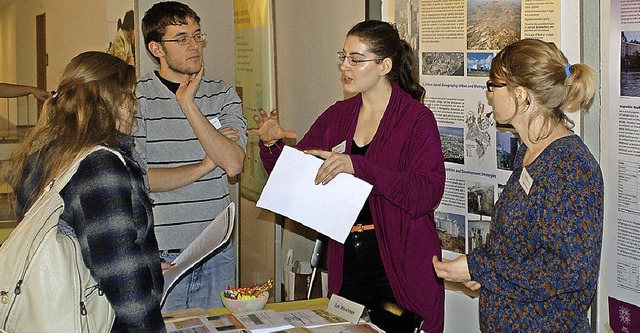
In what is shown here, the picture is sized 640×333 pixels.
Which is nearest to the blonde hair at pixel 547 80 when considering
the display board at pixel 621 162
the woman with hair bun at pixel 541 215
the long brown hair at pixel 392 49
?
the woman with hair bun at pixel 541 215

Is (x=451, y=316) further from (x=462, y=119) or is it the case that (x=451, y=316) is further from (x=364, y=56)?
(x=364, y=56)

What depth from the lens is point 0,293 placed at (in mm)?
1914

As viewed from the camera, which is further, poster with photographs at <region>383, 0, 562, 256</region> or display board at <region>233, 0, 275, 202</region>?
display board at <region>233, 0, 275, 202</region>

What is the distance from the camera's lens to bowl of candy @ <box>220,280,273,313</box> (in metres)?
2.73

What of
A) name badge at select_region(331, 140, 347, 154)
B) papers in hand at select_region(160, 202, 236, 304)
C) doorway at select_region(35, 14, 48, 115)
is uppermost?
doorway at select_region(35, 14, 48, 115)

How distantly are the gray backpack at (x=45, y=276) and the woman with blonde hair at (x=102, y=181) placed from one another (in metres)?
0.03

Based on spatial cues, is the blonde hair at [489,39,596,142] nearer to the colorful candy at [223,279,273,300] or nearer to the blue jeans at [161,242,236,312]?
the colorful candy at [223,279,273,300]

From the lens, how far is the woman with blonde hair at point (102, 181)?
190 cm

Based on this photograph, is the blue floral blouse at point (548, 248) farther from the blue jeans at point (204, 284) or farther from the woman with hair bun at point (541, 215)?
the blue jeans at point (204, 284)

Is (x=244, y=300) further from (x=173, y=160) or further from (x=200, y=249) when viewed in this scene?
(x=173, y=160)

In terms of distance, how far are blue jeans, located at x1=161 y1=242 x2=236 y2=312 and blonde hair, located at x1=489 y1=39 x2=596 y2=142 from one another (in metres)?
1.50

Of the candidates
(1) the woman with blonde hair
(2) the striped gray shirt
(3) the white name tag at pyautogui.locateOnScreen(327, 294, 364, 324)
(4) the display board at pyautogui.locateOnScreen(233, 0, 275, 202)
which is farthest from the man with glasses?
(4) the display board at pyautogui.locateOnScreen(233, 0, 275, 202)

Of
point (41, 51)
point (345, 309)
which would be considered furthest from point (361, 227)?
point (41, 51)

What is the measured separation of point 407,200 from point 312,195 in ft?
1.08
